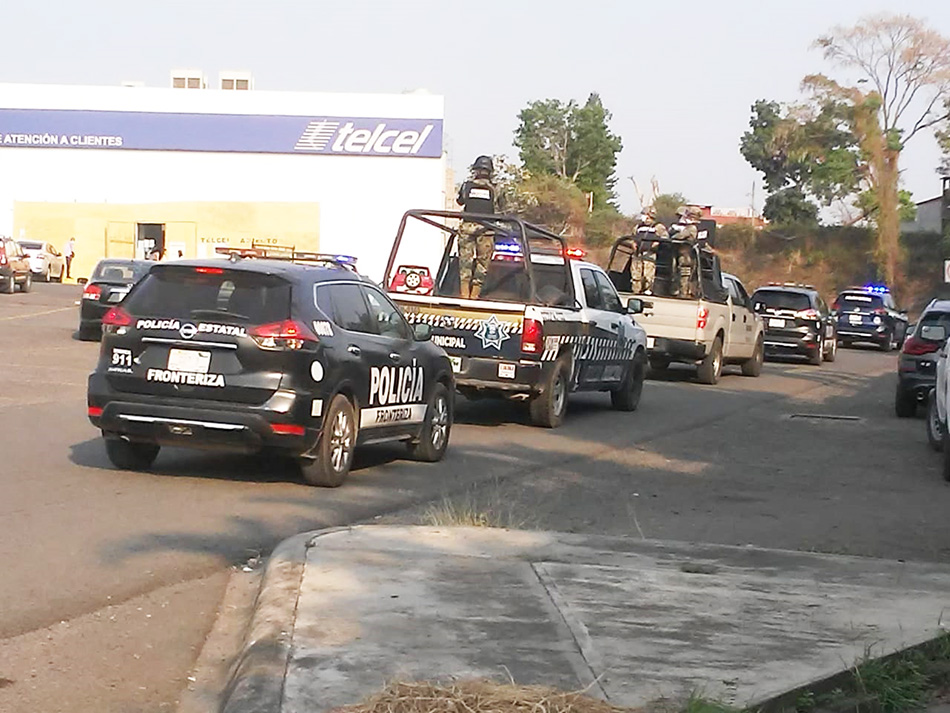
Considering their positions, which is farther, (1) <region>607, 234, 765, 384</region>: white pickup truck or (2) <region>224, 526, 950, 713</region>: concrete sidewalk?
(1) <region>607, 234, 765, 384</region>: white pickup truck

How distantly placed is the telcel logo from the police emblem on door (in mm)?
49967

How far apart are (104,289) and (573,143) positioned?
70332mm

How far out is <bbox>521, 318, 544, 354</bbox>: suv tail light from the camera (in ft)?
50.4

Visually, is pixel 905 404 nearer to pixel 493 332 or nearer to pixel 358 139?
pixel 493 332

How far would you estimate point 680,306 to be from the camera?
2317cm

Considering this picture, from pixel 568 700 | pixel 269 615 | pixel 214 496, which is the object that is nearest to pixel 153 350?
pixel 214 496

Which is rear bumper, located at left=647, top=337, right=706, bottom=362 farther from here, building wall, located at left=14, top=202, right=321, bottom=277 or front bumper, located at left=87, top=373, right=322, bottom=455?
building wall, located at left=14, top=202, right=321, bottom=277

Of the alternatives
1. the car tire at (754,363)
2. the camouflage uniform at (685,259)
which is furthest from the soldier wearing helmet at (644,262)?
the car tire at (754,363)

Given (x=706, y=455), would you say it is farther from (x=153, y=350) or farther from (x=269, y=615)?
(x=269, y=615)

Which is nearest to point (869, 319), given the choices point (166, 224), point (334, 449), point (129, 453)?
point (334, 449)

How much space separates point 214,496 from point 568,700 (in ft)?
18.9

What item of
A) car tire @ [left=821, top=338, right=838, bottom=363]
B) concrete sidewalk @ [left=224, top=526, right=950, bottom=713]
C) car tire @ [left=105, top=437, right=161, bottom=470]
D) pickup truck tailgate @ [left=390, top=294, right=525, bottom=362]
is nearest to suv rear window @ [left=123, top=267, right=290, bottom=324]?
car tire @ [left=105, top=437, right=161, bottom=470]

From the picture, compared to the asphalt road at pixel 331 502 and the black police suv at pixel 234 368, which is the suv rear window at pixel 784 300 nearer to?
the asphalt road at pixel 331 502

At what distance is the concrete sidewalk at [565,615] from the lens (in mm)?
5691
